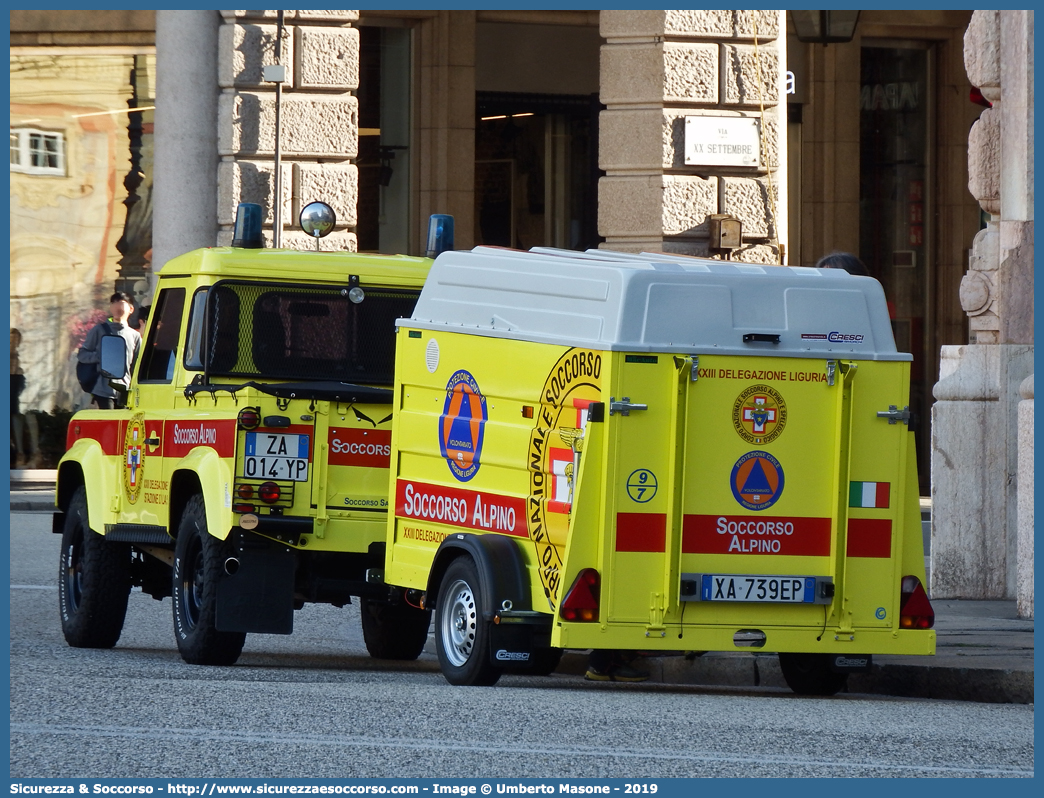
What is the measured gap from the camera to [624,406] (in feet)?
28.8

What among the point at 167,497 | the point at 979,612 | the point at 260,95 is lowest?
the point at 979,612

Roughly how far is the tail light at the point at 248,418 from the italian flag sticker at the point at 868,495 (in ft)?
9.25

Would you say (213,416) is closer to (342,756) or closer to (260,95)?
(342,756)

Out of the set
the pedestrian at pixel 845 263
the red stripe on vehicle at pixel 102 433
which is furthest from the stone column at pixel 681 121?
the red stripe on vehicle at pixel 102 433

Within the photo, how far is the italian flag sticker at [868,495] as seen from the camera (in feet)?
30.3

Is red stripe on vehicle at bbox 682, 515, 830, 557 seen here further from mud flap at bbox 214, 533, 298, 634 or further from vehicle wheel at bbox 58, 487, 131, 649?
vehicle wheel at bbox 58, 487, 131, 649

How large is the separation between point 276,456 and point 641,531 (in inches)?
80.7

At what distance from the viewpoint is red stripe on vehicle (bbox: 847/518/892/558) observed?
9250 millimetres

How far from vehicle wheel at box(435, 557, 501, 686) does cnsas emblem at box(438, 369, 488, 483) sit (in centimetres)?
46

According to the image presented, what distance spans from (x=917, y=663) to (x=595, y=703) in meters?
2.37

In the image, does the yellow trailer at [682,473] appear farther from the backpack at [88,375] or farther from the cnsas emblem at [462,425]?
the backpack at [88,375]

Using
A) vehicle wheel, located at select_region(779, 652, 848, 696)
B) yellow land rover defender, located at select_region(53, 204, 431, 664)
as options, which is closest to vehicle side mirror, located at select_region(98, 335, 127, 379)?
yellow land rover defender, located at select_region(53, 204, 431, 664)

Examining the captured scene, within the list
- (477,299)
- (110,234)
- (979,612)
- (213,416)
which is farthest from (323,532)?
(110,234)
